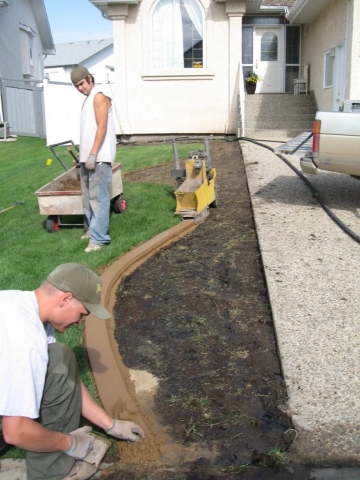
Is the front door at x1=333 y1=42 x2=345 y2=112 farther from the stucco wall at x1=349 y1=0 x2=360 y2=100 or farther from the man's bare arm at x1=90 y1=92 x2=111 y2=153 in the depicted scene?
the man's bare arm at x1=90 y1=92 x2=111 y2=153

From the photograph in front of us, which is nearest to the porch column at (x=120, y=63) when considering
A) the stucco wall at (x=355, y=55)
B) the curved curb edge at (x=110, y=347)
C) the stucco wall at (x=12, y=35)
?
the stucco wall at (x=355, y=55)

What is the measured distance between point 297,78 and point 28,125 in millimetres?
9731

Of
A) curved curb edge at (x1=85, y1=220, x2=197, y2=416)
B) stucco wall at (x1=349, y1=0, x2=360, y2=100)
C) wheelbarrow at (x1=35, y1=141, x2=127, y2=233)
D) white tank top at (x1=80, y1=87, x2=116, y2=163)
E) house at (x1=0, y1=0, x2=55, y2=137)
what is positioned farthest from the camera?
house at (x1=0, y1=0, x2=55, y2=137)

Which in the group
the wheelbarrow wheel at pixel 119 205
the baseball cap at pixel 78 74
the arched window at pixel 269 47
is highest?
the arched window at pixel 269 47

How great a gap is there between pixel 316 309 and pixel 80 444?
2.45m

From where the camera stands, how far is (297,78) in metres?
18.6

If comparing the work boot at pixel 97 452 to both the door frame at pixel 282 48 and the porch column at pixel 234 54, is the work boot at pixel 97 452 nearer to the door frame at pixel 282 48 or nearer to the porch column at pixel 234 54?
the porch column at pixel 234 54

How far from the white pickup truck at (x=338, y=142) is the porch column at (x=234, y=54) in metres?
8.01

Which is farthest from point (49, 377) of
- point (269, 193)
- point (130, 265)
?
point (269, 193)

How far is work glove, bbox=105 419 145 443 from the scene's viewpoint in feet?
10.1

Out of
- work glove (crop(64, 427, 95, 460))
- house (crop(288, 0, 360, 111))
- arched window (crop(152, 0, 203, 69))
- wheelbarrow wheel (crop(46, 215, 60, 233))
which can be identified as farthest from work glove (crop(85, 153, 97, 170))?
arched window (crop(152, 0, 203, 69))

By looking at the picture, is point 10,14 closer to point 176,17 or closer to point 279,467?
point 176,17

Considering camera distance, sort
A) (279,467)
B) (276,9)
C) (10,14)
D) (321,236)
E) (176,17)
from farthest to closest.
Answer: (10,14) → (276,9) → (176,17) → (321,236) → (279,467)

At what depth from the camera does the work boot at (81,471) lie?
284 cm
